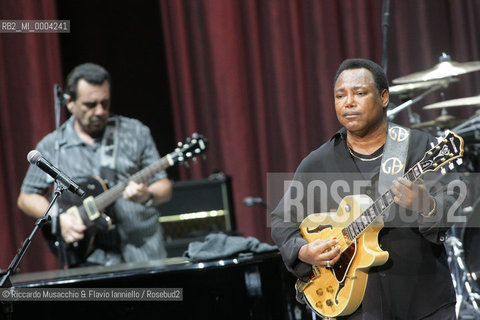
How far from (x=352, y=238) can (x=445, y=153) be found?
53 cm

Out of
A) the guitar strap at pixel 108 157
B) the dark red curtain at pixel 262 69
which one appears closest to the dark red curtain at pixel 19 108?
the dark red curtain at pixel 262 69

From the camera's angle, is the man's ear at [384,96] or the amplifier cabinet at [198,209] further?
the amplifier cabinet at [198,209]

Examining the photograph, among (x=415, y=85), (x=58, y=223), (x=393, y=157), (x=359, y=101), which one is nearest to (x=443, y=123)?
(x=415, y=85)

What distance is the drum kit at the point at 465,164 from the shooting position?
4.34 meters

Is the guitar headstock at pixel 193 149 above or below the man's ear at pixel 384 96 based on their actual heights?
below

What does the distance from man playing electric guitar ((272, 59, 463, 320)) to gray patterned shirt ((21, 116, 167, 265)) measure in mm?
1635

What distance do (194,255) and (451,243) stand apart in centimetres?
186

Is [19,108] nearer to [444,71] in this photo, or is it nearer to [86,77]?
[86,77]

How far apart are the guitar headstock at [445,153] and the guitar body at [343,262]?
31 centimetres

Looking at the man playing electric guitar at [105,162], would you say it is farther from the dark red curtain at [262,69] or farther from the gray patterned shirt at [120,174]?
the dark red curtain at [262,69]

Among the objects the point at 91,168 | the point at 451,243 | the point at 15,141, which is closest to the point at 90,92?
the point at 91,168

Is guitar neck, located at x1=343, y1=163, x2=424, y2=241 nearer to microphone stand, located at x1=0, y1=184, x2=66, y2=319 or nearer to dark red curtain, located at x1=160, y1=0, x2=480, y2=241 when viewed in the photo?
microphone stand, located at x1=0, y1=184, x2=66, y2=319

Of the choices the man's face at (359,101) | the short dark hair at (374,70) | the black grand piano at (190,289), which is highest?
the short dark hair at (374,70)

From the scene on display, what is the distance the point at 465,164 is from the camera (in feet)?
15.5
